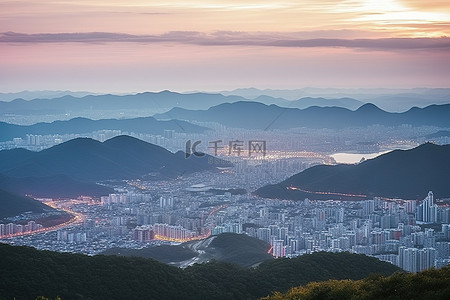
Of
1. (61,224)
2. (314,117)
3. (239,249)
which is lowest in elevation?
(61,224)

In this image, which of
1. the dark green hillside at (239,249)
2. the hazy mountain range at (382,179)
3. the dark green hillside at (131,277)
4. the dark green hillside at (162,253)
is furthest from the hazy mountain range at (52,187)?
the dark green hillside at (131,277)

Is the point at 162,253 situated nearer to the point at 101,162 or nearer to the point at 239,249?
the point at 239,249

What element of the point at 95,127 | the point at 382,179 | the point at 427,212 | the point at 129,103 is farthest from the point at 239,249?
the point at 129,103

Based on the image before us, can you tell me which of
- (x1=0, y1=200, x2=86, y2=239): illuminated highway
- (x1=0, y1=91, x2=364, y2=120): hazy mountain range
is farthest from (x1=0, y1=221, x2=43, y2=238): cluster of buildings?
(x1=0, y1=91, x2=364, y2=120): hazy mountain range

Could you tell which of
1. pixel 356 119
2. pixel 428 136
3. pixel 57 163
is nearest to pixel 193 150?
pixel 57 163

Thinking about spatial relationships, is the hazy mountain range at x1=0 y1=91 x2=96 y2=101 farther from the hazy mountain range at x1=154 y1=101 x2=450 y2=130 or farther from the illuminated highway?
the illuminated highway

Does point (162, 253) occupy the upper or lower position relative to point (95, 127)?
lower
